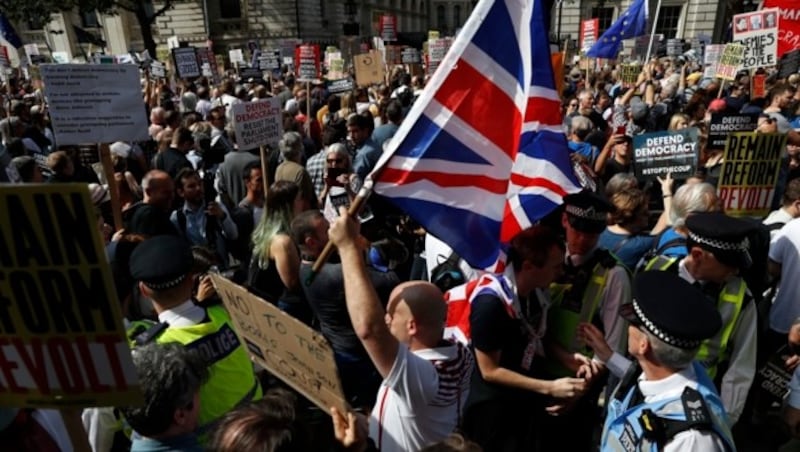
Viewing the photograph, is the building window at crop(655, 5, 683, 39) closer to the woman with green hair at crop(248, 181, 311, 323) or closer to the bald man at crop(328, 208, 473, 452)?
the woman with green hair at crop(248, 181, 311, 323)

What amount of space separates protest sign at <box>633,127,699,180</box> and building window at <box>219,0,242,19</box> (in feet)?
144

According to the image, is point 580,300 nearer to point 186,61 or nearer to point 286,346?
point 286,346

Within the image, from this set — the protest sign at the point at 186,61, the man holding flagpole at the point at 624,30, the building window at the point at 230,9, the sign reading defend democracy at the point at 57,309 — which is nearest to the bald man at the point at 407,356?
the sign reading defend democracy at the point at 57,309

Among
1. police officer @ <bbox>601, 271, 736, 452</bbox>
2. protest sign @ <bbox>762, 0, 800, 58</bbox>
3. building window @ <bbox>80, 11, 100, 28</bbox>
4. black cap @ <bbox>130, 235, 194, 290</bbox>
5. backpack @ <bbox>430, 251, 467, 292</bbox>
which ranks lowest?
backpack @ <bbox>430, 251, 467, 292</bbox>

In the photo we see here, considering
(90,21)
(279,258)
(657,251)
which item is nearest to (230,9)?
(90,21)

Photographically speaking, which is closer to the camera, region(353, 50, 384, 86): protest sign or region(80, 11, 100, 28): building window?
region(353, 50, 384, 86): protest sign

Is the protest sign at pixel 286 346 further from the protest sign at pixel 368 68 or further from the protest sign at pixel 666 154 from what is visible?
the protest sign at pixel 368 68

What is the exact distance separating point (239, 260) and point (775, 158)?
508 centimetres

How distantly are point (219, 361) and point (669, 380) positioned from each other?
6.35 feet

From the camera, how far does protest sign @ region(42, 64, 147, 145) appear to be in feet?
14.5

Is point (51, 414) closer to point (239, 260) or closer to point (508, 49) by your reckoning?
point (508, 49)

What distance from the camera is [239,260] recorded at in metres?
5.59

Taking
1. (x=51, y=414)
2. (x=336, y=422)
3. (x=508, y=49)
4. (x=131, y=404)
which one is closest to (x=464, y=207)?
(x=508, y=49)

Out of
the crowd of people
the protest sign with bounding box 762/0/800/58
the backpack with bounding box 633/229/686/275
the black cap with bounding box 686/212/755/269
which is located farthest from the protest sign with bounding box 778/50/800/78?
the black cap with bounding box 686/212/755/269
